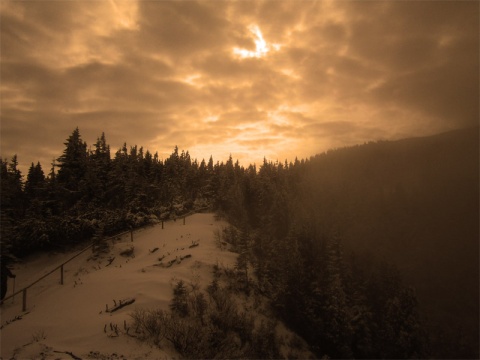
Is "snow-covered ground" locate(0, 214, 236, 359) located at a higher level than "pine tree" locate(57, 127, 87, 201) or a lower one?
lower

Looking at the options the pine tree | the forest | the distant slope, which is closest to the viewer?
the forest

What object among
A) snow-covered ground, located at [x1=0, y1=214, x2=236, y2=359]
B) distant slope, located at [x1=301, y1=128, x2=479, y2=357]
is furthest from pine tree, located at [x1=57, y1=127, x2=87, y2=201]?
distant slope, located at [x1=301, y1=128, x2=479, y2=357]

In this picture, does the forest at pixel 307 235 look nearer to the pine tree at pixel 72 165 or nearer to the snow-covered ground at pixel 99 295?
the pine tree at pixel 72 165

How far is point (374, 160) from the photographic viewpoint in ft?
505

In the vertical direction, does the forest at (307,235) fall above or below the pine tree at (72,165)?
below

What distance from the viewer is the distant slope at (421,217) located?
65750 mm

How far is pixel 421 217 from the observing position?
9906 cm

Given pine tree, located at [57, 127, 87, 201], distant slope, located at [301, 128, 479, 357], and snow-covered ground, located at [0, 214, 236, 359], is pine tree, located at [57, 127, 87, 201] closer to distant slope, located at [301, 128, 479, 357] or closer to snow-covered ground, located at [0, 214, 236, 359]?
snow-covered ground, located at [0, 214, 236, 359]

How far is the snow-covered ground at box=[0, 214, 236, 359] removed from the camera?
9.59m

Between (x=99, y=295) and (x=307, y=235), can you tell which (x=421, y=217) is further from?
(x=99, y=295)

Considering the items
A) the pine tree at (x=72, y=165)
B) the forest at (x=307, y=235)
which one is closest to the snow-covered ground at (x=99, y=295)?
the forest at (x=307, y=235)

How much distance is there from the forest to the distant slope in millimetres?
493

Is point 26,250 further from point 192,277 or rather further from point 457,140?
point 457,140

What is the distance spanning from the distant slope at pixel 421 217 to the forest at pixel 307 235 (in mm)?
493
